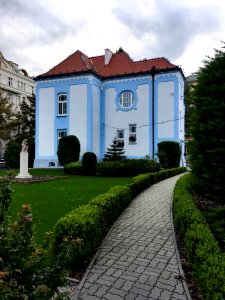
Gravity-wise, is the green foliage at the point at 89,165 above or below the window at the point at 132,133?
below

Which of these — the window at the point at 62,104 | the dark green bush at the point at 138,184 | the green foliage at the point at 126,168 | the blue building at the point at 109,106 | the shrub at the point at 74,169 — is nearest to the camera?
the dark green bush at the point at 138,184

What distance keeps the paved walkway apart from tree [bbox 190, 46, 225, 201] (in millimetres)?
1707

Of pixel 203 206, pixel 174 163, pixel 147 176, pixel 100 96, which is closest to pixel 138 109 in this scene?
pixel 100 96

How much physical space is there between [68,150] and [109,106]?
270 inches

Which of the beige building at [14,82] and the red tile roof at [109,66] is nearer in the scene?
the red tile roof at [109,66]

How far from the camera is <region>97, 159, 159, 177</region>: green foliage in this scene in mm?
18711

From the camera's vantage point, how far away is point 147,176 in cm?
1423

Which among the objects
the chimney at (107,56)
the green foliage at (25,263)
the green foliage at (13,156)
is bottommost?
the green foliage at (25,263)

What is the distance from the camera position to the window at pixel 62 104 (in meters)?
28.5

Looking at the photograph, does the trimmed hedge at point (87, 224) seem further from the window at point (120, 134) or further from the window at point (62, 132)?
the window at point (62, 132)

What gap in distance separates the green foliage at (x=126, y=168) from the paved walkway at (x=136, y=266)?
10.6 meters

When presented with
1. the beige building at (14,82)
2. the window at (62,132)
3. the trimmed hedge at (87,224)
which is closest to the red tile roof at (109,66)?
the window at (62,132)

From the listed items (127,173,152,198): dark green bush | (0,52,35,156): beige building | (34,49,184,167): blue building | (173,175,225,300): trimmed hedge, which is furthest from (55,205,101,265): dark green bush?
(0,52,35,156): beige building

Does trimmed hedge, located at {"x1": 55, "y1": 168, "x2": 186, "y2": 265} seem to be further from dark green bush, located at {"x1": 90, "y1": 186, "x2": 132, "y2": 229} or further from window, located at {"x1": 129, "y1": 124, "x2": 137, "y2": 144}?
window, located at {"x1": 129, "y1": 124, "x2": 137, "y2": 144}
